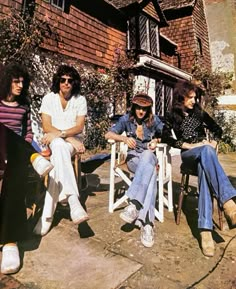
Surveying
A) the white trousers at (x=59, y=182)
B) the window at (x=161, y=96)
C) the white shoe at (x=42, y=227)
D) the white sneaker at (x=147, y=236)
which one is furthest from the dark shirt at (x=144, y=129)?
the window at (x=161, y=96)

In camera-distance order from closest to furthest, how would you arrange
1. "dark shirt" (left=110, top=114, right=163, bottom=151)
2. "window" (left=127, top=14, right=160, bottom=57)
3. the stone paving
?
the stone paving → "dark shirt" (left=110, top=114, right=163, bottom=151) → "window" (left=127, top=14, right=160, bottom=57)

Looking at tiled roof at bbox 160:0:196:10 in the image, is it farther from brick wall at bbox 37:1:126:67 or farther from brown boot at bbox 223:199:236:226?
brown boot at bbox 223:199:236:226

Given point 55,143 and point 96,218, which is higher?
point 55,143

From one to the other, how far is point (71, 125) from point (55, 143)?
0.62 meters

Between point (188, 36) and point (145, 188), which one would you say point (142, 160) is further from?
point (188, 36)

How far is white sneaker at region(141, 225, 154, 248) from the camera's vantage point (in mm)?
2334

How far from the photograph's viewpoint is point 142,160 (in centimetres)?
264

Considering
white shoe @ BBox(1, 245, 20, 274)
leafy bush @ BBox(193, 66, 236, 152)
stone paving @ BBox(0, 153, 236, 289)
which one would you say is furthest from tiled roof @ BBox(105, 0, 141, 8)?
white shoe @ BBox(1, 245, 20, 274)

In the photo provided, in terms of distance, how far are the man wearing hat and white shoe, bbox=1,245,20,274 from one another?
3.00 feet

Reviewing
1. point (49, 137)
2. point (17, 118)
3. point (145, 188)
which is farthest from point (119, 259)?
point (17, 118)

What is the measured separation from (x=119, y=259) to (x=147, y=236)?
0.40 m

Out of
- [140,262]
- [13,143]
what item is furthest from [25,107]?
[140,262]

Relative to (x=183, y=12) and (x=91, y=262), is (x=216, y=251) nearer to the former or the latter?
(x=91, y=262)

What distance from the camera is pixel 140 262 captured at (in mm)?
2068
